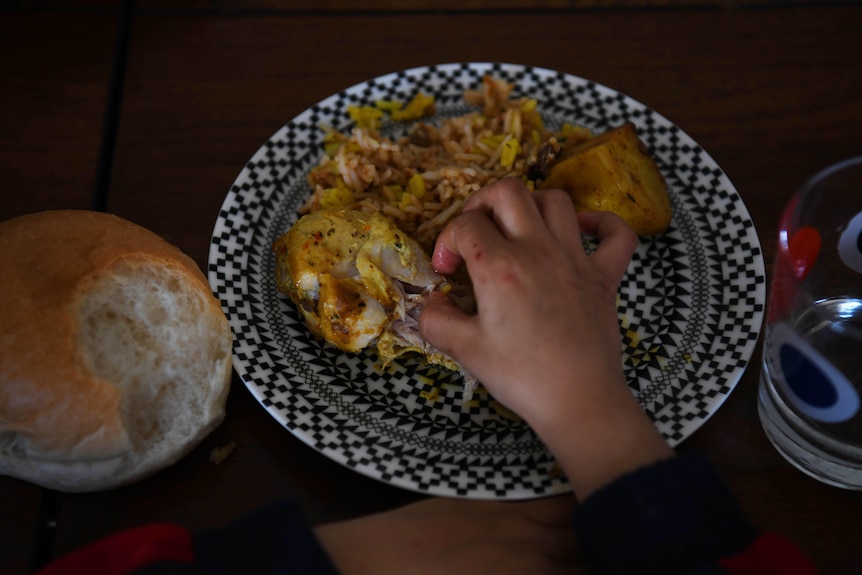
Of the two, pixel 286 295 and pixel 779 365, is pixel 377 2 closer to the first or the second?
pixel 286 295

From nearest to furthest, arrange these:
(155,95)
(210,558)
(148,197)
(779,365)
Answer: (210,558) → (779,365) → (148,197) → (155,95)

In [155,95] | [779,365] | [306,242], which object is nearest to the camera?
[779,365]

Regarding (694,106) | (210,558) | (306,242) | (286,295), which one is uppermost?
(694,106)

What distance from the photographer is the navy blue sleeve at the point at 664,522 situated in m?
1.03

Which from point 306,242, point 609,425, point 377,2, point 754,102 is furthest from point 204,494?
point 754,102

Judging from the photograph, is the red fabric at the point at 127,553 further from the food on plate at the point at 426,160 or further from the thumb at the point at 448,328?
the food on plate at the point at 426,160

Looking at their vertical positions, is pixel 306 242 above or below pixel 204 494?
above

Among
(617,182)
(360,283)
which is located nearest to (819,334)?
(617,182)

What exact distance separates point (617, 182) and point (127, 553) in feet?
3.67

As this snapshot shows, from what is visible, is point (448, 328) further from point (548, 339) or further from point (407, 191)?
point (407, 191)

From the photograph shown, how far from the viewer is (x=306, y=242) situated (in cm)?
151

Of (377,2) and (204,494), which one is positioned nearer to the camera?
(204,494)

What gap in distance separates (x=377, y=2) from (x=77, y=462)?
4.75 ft

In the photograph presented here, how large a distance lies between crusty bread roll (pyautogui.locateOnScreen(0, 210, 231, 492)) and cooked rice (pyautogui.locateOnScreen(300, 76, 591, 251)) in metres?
0.44
